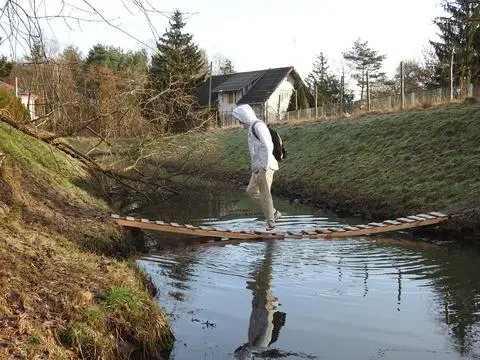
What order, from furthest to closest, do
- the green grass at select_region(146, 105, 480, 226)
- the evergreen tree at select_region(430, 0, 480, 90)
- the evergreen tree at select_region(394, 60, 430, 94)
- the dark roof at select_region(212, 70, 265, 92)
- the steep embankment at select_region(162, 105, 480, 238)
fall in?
the dark roof at select_region(212, 70, 265, 92) → the evergreen tree at select_region(394, 60, 430, 94) → the evergreen tree at select_region(430, 0, 480, 90) → the green grass at select_region(146, 105, 480, 226) → the steep embankment at select_region(162, 105, 480, 238)

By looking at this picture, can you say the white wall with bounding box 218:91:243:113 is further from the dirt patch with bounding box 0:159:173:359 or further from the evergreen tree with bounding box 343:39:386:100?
the dirt patch with bounding box 0:159:173:359

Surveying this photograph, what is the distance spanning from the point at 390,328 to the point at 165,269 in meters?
3.83

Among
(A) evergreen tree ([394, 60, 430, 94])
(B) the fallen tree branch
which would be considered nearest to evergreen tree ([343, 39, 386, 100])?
(A) evergreen tree ([394, 60, 430, 94])

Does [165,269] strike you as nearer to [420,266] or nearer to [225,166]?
[420,266]

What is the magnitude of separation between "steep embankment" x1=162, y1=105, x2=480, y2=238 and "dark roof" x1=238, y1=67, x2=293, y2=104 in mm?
30189

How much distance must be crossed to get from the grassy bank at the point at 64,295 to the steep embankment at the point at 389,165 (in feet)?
23.8

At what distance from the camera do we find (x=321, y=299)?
22.1 ft

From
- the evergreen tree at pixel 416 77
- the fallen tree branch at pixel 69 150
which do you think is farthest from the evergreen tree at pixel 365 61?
the fallen tree branch at pixel 69 150

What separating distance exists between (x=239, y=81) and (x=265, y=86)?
4.38m

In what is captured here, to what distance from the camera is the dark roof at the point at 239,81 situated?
60625 mm

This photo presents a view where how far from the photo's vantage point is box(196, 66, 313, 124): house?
57156 millimetres

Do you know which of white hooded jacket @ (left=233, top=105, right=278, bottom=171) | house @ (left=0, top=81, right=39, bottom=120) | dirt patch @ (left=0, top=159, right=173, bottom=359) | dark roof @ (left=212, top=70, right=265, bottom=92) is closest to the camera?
dirt patch @ (left=0, top=159, right=173, bottom=359)

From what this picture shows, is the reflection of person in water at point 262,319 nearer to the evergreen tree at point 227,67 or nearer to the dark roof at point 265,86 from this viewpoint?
the dark roof at point 265,86

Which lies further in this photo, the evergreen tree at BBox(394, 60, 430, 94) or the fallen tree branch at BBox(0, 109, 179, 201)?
the evergreen tree at BBox(394, 60, 430, 94)
